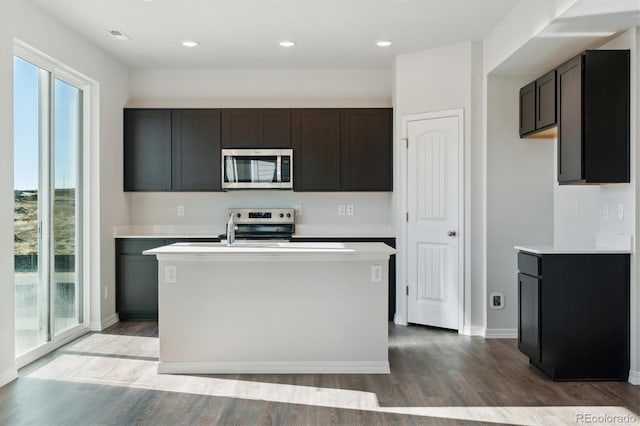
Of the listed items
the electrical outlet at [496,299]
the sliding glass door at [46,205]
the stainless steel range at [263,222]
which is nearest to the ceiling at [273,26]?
the sliding glass door at [46,205]

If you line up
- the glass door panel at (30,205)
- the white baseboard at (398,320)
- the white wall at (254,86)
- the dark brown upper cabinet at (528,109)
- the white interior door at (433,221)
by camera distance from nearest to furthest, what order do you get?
the glass door panel at (30,205)
the dark brown upper cabinet at (528,109)
the white interior door at (433,221)
the white baseboard at (398,320)
the white wall at (254,86)

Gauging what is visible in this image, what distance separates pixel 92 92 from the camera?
5.39 meters

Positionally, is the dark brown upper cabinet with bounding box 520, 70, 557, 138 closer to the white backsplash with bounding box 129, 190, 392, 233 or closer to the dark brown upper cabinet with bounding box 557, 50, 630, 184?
the dark brown upper cabinet with bounding box 557, 50, 630, 184

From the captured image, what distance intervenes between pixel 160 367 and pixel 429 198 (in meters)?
2.93

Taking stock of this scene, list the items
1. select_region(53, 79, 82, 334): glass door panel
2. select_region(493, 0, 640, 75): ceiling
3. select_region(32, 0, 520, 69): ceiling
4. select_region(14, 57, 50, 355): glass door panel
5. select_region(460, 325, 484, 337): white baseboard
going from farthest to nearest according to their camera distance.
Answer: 1. select_region(460, 325, 484, 337): white baseboard
2. select_region(53, 79, 82, 334): glass door panel
3. select_region(32, 0, 520, 69): ceiling
4. select_region(14, 57, 50, 355): glass door panel
5. select_region(493, 0, 640, 75): ceiling

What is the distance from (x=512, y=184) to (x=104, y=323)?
4.06 metres

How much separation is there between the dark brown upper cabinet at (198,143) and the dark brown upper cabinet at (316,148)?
85cm

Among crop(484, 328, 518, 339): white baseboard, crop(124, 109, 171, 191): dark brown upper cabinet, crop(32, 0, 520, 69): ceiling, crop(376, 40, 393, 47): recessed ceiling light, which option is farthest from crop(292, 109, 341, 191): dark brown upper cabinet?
crop(484, 328, 518, 339): white baseboard

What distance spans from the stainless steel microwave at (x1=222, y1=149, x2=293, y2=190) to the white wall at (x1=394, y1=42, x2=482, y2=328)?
1.20m

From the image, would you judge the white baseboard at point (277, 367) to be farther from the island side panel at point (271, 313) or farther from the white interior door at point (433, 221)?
the white interior door at point (433, 221)

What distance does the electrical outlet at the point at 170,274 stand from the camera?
3.96m

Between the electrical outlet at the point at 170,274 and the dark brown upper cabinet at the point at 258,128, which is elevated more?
the dark brown upper cabinet at the point at 258,128

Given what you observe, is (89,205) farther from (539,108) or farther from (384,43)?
(539,108)

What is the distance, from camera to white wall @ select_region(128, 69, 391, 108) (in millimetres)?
6281
